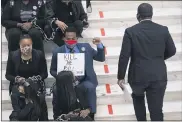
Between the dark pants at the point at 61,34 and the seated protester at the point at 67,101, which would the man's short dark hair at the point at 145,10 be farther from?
the dark pants at the point at 61,34

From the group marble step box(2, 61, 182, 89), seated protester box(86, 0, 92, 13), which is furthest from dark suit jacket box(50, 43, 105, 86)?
seated protester box(86, 0, 92, 13)

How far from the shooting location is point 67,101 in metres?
4.49

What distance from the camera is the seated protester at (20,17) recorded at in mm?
5355

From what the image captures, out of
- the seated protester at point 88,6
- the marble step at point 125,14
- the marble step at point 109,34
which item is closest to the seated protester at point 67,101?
the marble step at point 109,34

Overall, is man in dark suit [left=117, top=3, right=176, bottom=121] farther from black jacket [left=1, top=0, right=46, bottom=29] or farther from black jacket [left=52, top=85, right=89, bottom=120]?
black jacket [left=1, top=0, right=46, bottom=29]

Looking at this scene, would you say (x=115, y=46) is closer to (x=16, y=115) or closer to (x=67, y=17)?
(x=67, y=17)

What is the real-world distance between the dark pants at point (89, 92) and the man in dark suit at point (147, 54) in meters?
0.57

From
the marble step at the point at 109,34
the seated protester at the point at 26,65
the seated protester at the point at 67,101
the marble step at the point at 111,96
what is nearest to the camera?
the seated protester at the point at 67,101

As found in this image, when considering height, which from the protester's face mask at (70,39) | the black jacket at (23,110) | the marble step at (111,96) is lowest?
the marble step at (111,96)

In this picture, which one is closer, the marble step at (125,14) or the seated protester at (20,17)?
the seated protester at (20,17)

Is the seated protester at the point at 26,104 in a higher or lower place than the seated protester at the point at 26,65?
lower

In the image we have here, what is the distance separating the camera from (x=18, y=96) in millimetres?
4762

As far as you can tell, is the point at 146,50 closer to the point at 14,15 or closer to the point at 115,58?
the point at 115,58

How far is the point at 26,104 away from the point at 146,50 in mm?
1441
